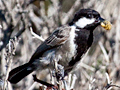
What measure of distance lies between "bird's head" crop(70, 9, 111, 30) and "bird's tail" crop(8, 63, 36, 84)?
2.66ft

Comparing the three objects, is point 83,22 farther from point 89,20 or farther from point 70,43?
point 70,43

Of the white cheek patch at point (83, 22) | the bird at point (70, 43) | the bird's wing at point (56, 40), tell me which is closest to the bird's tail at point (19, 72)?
the bird at point (70, 43)

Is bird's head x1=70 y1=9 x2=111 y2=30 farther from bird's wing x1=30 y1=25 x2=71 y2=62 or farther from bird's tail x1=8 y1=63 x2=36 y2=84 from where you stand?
bird's tail x1=8 y1=63 x2=36 y2=84

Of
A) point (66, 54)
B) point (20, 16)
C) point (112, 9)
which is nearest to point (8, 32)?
point (20, 16)

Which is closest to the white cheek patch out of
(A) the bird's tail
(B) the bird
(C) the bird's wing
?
(B) the bird

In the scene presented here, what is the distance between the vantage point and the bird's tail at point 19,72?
3.48 metres

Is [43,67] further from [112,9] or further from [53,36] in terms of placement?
[112,9]

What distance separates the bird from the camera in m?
3.36

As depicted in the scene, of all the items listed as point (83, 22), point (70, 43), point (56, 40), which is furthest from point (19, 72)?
point (83, 22)

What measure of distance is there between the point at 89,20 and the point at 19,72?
1065mm

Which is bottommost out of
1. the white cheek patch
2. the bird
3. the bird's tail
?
the bird's tail

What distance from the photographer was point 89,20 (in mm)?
3406

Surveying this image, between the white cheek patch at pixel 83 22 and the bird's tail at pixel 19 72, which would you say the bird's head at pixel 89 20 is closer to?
the white cheek patch at pixel 83 22

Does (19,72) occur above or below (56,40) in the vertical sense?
below
